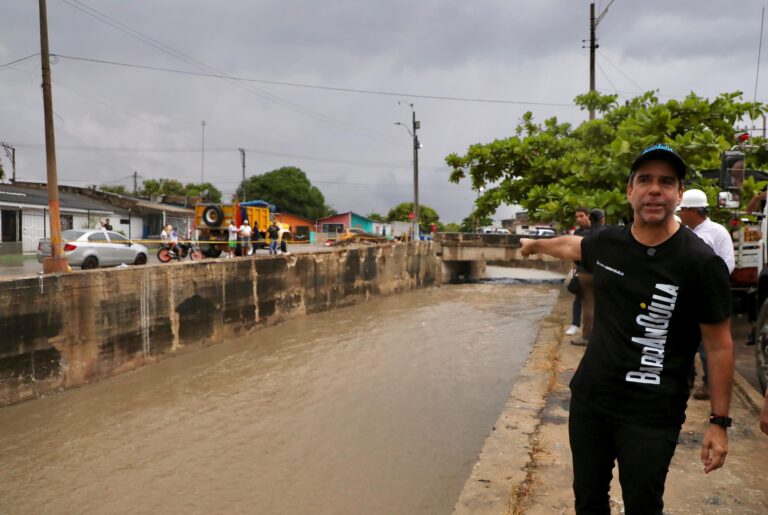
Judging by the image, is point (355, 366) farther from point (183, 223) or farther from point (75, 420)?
point (183, 223)

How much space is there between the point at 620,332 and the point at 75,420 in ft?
27.9

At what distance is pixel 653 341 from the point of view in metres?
2.12

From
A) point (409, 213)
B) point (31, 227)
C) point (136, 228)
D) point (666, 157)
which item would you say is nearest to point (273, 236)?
point (31, 227)

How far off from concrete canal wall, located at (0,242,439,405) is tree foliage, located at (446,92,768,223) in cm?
726

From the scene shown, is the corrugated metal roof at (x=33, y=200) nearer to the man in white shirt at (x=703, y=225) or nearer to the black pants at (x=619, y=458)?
the man in white shirt at (x=703, y=225)

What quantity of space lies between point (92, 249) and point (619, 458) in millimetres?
16180

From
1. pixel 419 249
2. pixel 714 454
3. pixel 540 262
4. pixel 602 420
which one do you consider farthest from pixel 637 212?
pixel 540 262

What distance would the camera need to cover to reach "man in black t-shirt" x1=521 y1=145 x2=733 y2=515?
208 cm

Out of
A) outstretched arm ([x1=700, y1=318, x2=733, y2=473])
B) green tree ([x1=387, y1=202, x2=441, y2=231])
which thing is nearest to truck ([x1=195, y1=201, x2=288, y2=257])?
outstretched arm ([x1=700, y1=318, x2=733, y2=473])

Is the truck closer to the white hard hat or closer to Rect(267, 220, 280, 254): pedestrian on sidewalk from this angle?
Rect(267, 220, 280, 254): pedestrian on sidewalk

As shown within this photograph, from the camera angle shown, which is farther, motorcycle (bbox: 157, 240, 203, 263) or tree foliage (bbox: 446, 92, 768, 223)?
motorcycle (bbox: 157, 240, 203, 263)

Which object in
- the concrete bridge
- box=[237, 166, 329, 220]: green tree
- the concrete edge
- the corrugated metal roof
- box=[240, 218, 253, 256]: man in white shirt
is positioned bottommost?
the concrete edge

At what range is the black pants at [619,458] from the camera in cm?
208

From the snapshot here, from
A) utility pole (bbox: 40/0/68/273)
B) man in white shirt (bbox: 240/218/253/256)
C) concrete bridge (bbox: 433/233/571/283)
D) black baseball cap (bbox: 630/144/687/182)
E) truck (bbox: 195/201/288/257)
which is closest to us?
black baseball cap (bbox: 630/144/687/182)
